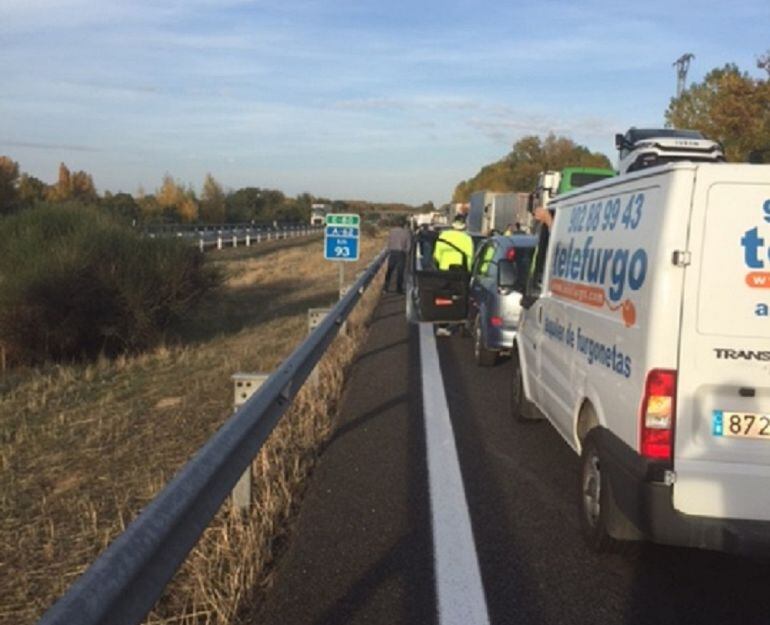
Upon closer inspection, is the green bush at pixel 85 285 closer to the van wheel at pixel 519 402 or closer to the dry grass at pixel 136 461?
the dry grass at pixel 136 461

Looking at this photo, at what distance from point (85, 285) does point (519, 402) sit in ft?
32.6

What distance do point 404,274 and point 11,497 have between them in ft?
54.1

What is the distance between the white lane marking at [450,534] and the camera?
3975 mm

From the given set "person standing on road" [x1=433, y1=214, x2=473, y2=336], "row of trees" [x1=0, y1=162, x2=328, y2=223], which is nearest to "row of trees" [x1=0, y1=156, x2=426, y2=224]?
"row of trees" [x1=0, y1=162, x2=328, y2=223]

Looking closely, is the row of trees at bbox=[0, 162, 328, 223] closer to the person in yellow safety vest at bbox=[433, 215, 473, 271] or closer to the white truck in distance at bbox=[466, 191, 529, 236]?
the white truck in distance at bbox=[466, 191, 529, 236]

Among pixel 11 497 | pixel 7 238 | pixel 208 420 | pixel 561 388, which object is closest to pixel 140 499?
pixel 11 497

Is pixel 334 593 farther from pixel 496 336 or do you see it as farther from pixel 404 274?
pixel 404 274

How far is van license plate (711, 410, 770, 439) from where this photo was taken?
4113 millimetres

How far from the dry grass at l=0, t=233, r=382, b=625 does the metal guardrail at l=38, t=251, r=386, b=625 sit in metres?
0.55

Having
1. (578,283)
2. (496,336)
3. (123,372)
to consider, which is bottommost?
(123,372)

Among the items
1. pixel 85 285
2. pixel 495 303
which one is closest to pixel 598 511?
pixel 495 303

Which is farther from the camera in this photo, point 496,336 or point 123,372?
point 123,372

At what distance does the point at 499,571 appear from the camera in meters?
4.43

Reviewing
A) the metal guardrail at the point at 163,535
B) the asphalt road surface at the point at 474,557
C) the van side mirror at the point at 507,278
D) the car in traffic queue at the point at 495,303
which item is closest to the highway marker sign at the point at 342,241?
the car in traffic queue at the point at 495,303
